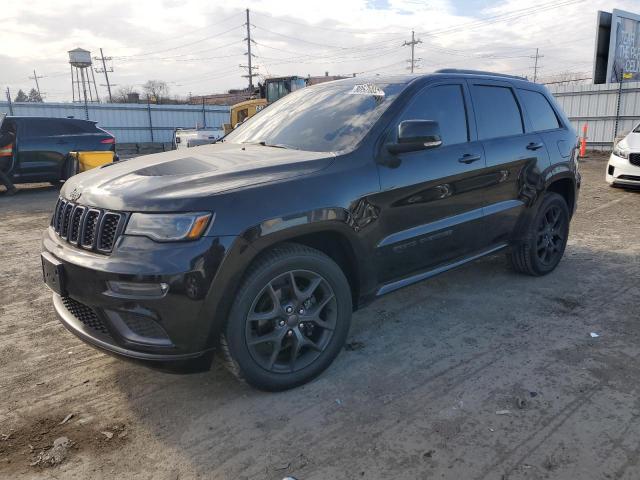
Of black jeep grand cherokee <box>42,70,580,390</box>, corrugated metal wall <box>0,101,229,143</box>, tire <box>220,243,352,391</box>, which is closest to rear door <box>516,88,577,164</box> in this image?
black jeep grand cherokee <box>42,70,580,390</box>

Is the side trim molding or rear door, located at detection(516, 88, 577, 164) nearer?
the side trim molding

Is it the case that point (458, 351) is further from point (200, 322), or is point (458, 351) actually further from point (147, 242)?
point (147, 242)

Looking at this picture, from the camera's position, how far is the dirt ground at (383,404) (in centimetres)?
240

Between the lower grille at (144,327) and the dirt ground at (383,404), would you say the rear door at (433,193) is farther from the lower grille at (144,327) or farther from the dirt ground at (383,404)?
the lower grille at (144,327)

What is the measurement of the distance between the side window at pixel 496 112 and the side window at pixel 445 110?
0.66ft

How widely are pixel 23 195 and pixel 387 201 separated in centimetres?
1077

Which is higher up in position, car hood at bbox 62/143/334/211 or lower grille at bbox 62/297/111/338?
car hood at bbox 62/143/334/211

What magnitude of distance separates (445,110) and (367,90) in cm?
63

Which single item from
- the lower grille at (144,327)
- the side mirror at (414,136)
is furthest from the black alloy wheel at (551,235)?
the lower grille at (144,327)

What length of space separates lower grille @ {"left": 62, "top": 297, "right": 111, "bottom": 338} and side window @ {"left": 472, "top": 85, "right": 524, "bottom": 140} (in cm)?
309

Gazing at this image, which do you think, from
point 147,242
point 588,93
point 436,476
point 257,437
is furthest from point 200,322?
point 588,93

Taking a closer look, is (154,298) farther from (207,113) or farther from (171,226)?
(207,113)

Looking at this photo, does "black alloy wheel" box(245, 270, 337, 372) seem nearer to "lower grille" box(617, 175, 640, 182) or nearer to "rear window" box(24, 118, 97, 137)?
"lower grille" box(617, 175, 640, 182)

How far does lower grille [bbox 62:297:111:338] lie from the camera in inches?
106
